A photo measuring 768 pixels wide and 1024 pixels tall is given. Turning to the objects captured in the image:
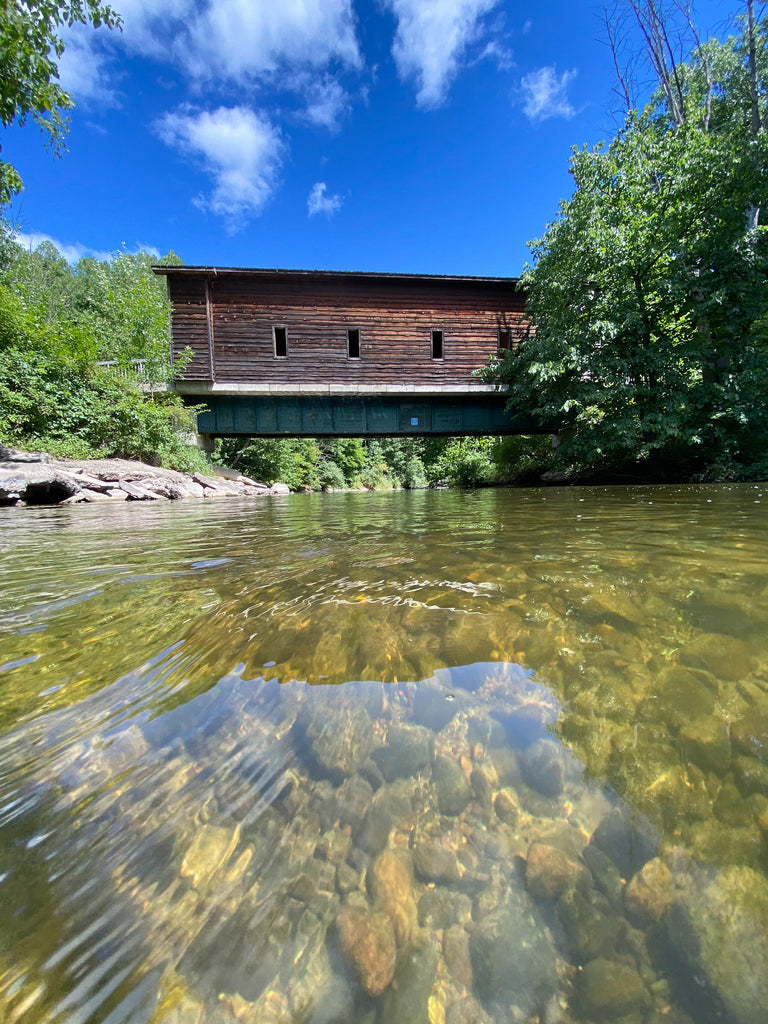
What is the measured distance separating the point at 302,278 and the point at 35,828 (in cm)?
1602

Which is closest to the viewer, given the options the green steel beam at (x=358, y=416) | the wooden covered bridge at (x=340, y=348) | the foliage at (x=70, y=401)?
the foliage at (x=70, y=401)

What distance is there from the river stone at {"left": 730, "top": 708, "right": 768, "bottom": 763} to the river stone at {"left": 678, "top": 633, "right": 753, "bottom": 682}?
0.39ft

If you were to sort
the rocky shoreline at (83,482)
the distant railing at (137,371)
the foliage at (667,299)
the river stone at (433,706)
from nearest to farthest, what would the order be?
the river stone at (433,706), the rocky shoreline at (83,482), the foliage at (667,299), the distant railing at (137,371)

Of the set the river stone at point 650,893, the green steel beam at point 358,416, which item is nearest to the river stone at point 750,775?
the river stone at point 650,893

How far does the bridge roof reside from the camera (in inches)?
532

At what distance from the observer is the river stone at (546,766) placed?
76 cm

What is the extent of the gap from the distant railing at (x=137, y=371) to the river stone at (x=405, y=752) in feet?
49.7

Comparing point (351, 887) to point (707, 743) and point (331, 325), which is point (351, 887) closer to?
point (707, 743)

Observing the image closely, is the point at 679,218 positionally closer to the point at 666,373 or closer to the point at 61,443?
the point at 666,373

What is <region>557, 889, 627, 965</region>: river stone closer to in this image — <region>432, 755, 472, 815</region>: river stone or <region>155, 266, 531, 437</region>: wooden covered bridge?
<region>432, 755, 472, 815</region>: river stone

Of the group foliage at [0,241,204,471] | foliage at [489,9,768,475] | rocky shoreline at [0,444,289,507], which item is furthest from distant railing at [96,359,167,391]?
foliage at [489,9,768,475]

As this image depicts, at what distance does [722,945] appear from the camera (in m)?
0.52

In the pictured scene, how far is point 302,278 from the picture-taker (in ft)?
46.5

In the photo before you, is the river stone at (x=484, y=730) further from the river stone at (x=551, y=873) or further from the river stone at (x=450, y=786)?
the river stone at (x=551, y=873)
